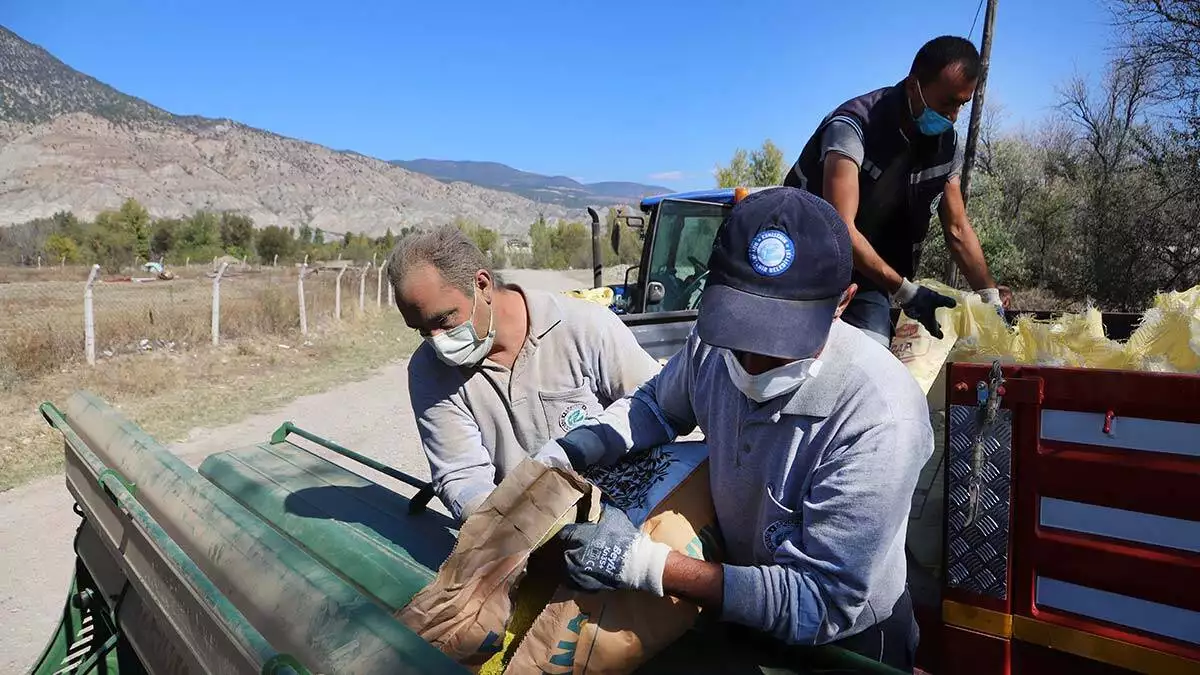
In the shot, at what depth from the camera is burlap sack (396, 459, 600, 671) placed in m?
1.49

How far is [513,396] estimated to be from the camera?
8.58 feet

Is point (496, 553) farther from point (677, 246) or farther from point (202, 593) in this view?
point (677, 246)

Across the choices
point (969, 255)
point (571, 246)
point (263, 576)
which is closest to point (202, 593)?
point (263, 576)

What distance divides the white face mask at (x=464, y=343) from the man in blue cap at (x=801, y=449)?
1.12 meters

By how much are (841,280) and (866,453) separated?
32 centimetres

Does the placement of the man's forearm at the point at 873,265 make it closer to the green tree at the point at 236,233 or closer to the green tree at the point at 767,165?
the green tree at the point at 767,165

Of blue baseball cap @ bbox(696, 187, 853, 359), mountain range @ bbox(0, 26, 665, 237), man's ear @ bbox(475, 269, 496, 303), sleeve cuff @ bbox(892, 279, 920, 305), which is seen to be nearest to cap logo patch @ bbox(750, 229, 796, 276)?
blue baseball cap @ bbox(696, 187, 853, 359)

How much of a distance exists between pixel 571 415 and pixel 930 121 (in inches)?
76.6

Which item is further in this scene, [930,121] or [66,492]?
[66,492]

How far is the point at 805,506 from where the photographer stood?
1.41m

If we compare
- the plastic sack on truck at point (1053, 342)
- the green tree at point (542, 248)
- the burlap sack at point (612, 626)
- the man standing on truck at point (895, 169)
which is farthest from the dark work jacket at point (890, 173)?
the green tree at point (542, 248)

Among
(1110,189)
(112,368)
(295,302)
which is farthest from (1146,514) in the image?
(1110,189)

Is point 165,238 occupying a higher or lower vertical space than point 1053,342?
higher

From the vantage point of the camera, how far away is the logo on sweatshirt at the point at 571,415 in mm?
2557
